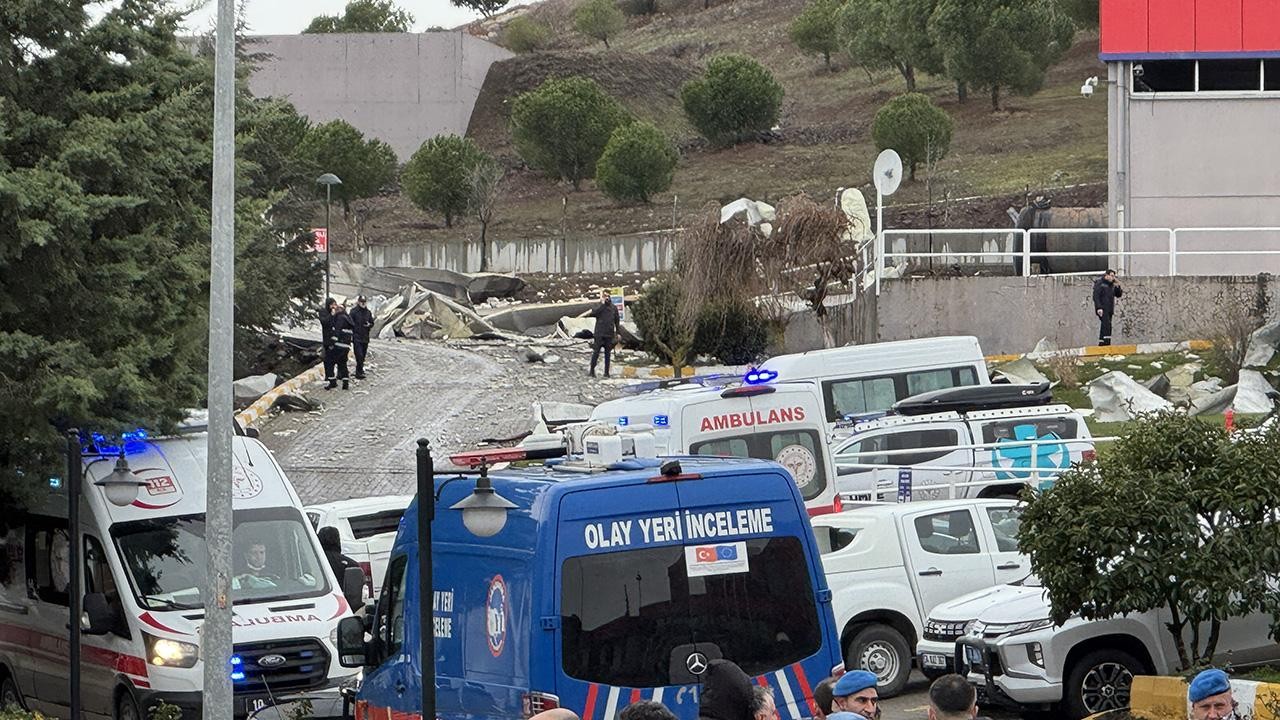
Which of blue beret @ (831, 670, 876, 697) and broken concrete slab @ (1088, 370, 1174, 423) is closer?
blue beret @ (831, 670, 876, 697)

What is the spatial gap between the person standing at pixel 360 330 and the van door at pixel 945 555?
19.6m

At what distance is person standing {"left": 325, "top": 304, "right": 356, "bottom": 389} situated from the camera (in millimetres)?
32656

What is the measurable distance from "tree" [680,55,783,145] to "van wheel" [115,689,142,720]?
7130 centimetres

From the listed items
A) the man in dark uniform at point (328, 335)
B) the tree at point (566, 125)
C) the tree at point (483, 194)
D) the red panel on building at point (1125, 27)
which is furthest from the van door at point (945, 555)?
the tree at point (566, 125)

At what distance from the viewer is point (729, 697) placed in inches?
279

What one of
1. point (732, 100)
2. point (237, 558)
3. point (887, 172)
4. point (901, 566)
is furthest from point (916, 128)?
point (237, 558)

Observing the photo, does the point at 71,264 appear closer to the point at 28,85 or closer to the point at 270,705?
the point at 28,85

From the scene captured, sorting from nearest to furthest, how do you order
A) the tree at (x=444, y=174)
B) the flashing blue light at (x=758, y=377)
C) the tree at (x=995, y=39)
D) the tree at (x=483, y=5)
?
the flashing blue light at (x=758, y=377) → the tree at (x=444, y=174) → the tree at (x=995, y=39) → the tree at (x=483, y=5)

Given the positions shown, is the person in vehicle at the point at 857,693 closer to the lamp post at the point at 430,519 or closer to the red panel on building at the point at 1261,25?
the lamp post at the point at 430,519

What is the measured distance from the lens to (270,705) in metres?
12.4

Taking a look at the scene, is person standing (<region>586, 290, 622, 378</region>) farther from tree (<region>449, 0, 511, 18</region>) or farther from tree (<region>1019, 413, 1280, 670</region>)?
tree (<region>449, 0, 511, 18</region>)

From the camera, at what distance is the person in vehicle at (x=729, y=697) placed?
23.3 feet

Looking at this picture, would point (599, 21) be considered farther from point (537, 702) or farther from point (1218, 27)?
point (537, 702)

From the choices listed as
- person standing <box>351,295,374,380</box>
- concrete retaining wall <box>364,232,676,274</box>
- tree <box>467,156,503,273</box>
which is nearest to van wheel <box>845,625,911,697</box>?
person standing <box>351,295,374,380</box>
